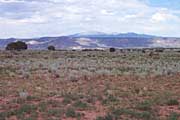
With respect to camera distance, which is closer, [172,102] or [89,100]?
[172,102]

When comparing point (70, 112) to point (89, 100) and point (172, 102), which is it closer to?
point (89, 100)

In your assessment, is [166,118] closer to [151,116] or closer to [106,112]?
[151,116]

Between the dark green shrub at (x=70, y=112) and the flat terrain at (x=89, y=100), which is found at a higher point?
A: the dark green shrub at (x=70, y=112)

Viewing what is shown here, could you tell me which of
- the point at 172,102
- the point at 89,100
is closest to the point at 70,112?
the point at 89,100

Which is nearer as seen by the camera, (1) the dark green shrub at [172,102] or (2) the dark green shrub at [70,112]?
(2) the dark green shrub at [70,112]

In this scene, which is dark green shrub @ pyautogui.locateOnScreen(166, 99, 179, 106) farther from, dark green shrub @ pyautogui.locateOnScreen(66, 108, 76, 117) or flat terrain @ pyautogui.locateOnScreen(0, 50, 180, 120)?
dark green shrub @ pyautogui.locateOnScreen(66, 108, 76, 117)

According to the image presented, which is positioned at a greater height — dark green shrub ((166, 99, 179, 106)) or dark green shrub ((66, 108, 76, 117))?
dark green shrub ((66, 108, 76, 117))

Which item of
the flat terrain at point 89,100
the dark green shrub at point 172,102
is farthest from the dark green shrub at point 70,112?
the dark green shrub at point 172,102

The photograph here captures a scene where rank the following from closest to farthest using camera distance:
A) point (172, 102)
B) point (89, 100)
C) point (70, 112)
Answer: point (70, 112) < point (172, 102) < point (89, 100)

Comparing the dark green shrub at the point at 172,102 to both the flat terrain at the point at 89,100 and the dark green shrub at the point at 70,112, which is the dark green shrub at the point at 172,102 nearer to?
the flat terrain at the point at 89,100

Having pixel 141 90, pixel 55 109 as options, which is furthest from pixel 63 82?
pixel 55 109

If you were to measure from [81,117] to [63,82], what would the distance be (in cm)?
1041

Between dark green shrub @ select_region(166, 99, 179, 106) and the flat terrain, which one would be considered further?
dark green shrub @ select_region(166, 99, 179, 106)

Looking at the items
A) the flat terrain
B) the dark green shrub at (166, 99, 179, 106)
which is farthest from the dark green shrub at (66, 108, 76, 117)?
the dark green shrub at (166, 99, 179, 106)
